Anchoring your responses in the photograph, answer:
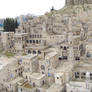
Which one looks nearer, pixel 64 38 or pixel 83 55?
pixel 83 55

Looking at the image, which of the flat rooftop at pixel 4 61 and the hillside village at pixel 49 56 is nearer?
the hillside village at pixel 49 56

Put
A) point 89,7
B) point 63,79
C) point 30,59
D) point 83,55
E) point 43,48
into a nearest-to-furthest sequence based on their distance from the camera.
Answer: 1. point 63,79
2. point 30,59
3. point 83,55
4. point 43,48
5. point 89,7

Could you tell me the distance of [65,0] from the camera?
110 meters

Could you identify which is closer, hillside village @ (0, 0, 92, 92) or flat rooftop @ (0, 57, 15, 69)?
hillside village @ (0, 0, 92, 92)

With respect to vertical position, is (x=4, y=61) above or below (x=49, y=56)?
below

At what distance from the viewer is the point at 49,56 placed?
4784cm

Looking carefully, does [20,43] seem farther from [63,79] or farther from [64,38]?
[63,79]

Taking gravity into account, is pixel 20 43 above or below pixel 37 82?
above

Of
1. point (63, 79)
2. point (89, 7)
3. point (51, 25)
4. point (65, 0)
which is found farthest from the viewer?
point (65, 0)

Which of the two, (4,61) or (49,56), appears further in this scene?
(4,61)

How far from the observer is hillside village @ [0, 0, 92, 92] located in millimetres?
42969

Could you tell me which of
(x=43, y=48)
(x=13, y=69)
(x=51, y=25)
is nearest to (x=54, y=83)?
(x=13, y=69)

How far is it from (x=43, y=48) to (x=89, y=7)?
4826cm

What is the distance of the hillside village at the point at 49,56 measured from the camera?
4297 cm
